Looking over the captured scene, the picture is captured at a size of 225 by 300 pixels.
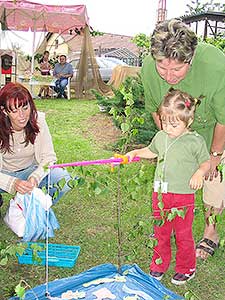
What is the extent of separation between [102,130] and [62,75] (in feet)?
14.2

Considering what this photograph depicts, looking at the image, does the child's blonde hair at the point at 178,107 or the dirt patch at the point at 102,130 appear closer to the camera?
the child's blonde hair at the point at 178,107

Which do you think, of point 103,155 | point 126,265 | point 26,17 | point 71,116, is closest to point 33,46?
point 26,17

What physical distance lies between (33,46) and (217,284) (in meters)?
9.67

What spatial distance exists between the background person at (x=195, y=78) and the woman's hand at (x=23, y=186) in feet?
2.74

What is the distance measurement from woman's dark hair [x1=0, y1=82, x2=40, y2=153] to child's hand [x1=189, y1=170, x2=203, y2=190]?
3.66 feet

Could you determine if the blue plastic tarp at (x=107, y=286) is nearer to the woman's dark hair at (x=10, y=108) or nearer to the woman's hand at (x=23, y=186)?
the woman's hand at (x=23, y=186)

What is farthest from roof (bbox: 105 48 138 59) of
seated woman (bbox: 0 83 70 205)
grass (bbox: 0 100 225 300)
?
seated woman (bbox: 0 83 70 205)

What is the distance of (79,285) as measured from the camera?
7.48ft

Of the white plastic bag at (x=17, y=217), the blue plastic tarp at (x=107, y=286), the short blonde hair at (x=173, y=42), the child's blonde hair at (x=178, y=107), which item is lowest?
the blue plastic tarp at (x=107, y=286)

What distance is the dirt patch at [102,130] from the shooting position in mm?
5812

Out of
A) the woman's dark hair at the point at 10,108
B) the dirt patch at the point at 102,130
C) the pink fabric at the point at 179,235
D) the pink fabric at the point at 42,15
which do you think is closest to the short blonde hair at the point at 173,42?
the pink fabric at the point at 179,235

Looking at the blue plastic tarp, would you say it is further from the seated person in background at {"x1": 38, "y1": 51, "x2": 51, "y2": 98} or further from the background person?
the seated person in background at {"x1": 38, "y1": 51, "x2": 51, "y2": 98}

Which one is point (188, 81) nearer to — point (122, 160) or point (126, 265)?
point (122, 160)

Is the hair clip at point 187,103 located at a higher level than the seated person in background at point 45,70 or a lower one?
higher
